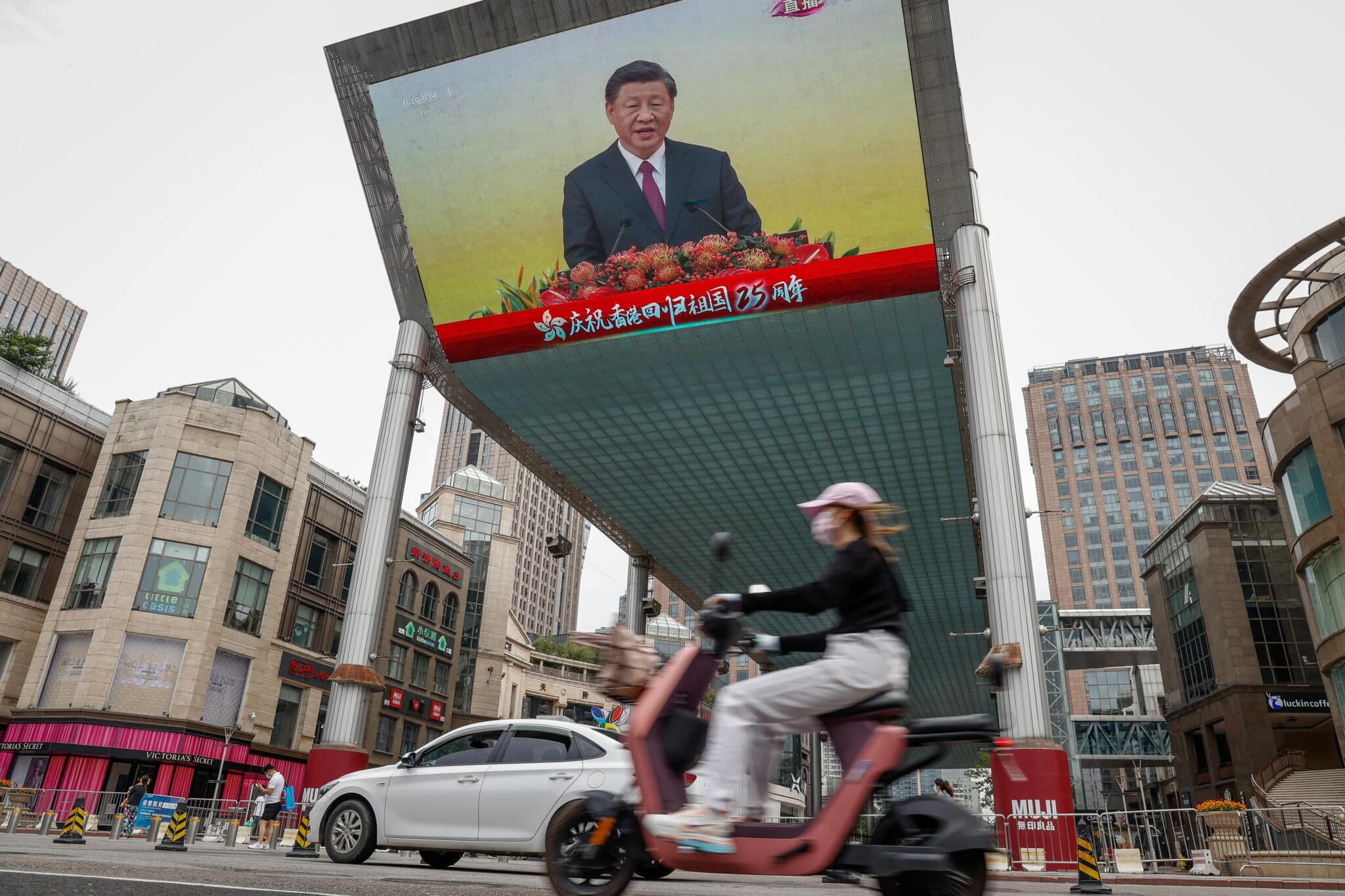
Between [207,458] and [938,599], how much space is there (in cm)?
3253

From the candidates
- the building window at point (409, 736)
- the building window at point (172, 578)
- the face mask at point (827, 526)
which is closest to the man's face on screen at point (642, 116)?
the face mask at point (827, 526)

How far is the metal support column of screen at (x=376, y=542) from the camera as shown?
22750mm

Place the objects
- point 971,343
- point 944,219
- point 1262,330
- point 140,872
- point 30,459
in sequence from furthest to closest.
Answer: point 30,459 < point 1262,330 < point 944,219 < point 971,343 < point 140,872

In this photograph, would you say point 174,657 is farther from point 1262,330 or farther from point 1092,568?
point 1092,568

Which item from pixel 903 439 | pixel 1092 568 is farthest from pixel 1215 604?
pixel 1092 568

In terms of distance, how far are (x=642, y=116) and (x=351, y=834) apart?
1874 centimetres

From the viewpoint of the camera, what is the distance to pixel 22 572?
33.2 meters

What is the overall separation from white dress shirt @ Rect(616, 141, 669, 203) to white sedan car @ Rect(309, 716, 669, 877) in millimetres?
16799

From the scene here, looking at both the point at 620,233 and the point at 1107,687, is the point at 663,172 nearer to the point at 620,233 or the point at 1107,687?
the point at 620,233

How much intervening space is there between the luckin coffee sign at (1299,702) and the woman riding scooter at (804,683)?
43.6 meters

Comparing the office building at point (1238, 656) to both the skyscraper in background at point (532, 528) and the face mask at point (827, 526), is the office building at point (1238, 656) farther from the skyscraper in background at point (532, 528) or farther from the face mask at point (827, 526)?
the skyscraper in background at point (532, 528)

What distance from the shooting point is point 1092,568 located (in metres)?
116

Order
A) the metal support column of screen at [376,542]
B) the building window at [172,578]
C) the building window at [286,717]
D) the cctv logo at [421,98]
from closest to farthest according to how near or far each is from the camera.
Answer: the metal support column of screen at [376,542]
the cctv logo at [421,98]
the building window at [172,578]
the building window at [286,717]

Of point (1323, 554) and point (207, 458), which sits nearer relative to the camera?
point (1323, 554)
